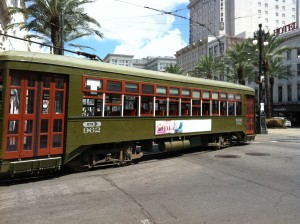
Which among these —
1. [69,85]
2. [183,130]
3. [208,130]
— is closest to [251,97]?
[208,130]

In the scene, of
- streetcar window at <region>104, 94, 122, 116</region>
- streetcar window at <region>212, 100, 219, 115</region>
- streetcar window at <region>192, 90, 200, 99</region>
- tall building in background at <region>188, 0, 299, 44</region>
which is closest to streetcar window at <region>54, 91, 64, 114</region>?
streetcar window at <region>104, 94, 122, 116</region>

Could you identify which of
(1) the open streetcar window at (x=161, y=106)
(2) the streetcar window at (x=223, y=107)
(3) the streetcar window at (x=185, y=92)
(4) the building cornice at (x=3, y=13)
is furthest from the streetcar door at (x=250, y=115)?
(4) the building cornice at (x=3, y=13)

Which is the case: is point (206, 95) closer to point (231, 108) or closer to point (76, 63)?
point (231, 108)

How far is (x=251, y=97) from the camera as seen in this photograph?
61.9ft

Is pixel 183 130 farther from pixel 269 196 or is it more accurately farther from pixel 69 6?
pixel 69 6

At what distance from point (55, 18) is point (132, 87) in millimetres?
12533

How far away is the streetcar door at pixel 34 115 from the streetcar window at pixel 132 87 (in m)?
2.33

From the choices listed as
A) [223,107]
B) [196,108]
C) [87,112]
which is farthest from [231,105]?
[87,112]

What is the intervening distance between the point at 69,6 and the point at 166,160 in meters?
14.0

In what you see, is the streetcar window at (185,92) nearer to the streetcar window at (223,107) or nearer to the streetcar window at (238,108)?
the streetcar window at (223,107)

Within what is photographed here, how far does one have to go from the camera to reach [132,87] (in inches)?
439

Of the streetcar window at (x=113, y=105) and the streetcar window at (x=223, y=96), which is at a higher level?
the streetcar window at (x=223, y=96)

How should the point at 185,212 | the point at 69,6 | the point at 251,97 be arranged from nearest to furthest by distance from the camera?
the point at 185,212 < the point at 251,97 < the point at 69,6

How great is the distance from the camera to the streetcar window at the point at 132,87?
36.0 feet
